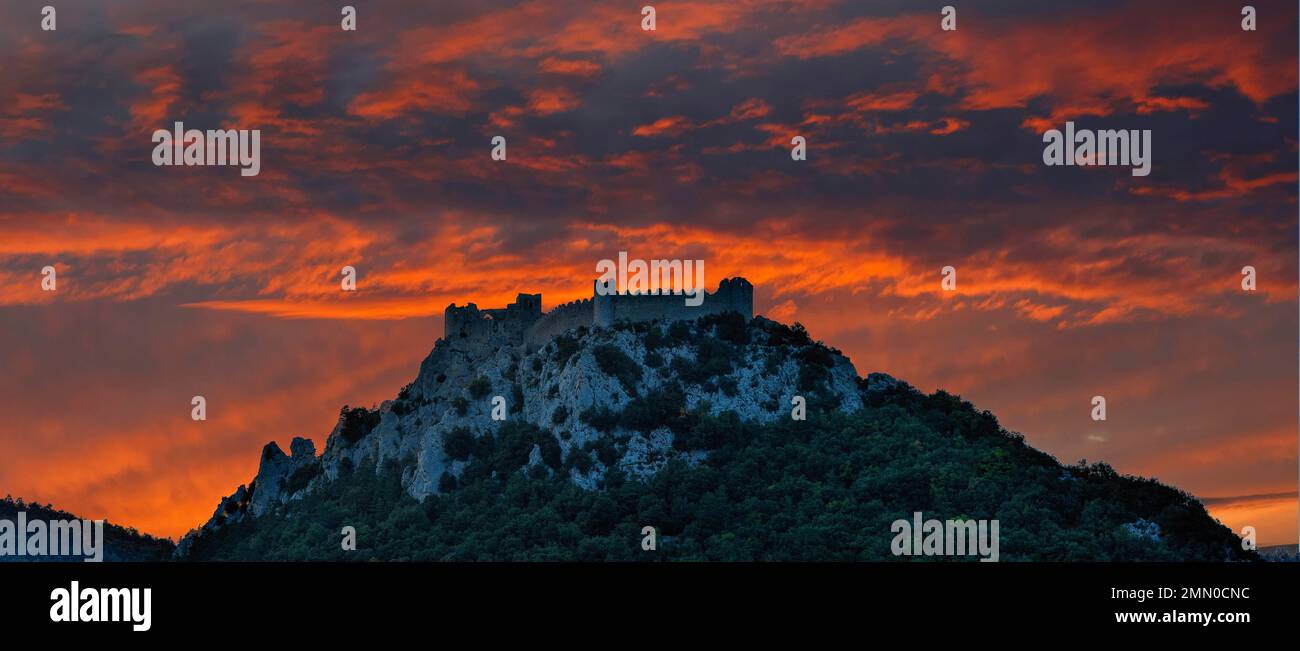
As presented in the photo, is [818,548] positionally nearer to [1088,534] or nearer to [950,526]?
[950,526]

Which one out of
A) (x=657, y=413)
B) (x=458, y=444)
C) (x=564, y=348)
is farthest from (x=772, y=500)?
(x=458, y=444)

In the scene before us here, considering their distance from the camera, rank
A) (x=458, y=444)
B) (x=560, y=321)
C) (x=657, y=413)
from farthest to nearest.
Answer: (x=560, y=321), (x=458, y=444), (x=657, y=413)

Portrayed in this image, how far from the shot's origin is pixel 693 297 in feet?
332

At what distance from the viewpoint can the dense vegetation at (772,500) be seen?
8862 centimetres

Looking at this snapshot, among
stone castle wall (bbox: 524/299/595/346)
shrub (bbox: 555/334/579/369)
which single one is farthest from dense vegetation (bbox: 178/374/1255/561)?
stone castle wall (bbox: 524/299/595/346)

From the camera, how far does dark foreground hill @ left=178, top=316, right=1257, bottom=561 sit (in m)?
89.5

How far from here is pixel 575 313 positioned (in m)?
102

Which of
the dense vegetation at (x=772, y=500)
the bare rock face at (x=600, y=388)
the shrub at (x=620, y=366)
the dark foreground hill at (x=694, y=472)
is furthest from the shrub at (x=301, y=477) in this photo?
the shrub at (x=620, y=366)

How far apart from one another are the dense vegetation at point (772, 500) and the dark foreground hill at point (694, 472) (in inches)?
4.1

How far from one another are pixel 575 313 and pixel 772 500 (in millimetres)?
16725

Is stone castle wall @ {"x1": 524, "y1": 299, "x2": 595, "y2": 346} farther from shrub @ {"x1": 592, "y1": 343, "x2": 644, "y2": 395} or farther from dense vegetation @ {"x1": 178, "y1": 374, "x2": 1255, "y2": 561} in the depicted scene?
dense vegetation @ {"x1": 178, "y1": 374, "x2": 1255, "y2": 561}

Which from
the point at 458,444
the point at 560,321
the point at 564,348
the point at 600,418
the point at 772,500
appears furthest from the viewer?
the point at 560,321

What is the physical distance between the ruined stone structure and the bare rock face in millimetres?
403

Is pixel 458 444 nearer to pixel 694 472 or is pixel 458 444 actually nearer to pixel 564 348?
pixel 564 348
